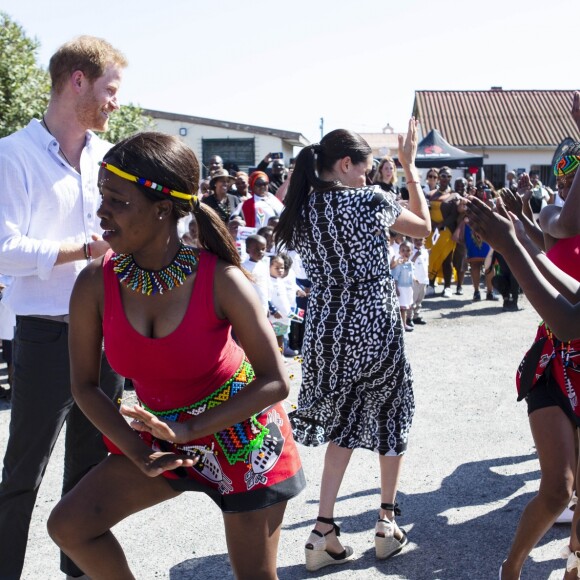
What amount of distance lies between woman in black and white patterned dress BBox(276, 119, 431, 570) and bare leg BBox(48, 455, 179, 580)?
54.9 inches

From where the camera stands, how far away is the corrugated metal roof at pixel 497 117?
36.2 metres

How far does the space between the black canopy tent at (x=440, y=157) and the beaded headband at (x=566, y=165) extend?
56.1ft

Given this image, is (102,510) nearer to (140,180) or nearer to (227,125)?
(140,180)

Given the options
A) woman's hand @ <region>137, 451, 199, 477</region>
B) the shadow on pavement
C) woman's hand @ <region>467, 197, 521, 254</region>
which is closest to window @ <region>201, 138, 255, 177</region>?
the shadow on pavement

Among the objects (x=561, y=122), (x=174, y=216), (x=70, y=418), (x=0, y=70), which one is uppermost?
(x=561, y=122)

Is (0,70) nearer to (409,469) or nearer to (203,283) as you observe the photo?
(409,469)

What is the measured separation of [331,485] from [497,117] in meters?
37.4

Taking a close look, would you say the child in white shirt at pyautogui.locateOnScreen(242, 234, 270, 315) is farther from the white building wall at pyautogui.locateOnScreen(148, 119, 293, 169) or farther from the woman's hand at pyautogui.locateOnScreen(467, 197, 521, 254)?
the white building wall at pyautogui.locateOnScreen(148, 119, 293, 169)

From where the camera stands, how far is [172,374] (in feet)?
8.09

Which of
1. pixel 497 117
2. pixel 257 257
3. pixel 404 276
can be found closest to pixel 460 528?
pixel 257 257

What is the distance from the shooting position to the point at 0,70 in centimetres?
1248

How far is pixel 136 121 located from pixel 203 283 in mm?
27915

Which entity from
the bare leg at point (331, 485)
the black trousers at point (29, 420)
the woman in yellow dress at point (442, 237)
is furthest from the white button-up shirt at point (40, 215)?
the woman in yellow dress at point (442, 237)

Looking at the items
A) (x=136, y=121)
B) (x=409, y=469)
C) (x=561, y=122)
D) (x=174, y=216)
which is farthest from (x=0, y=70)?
(x=561, y=122)
